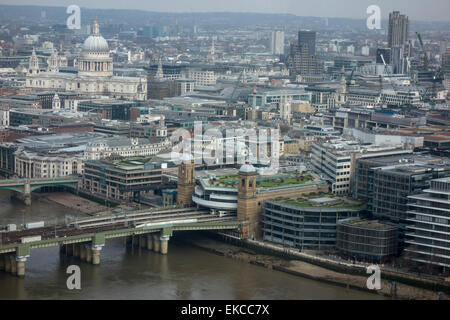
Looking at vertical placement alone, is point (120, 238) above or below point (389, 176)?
below

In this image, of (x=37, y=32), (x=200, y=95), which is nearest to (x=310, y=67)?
(x=200, y=95)

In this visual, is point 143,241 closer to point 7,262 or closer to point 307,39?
point 7,262

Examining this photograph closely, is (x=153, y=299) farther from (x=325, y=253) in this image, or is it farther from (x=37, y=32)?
(x=37, y=32)

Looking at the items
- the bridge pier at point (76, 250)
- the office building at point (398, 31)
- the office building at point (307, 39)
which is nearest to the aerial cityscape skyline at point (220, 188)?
the bridge pier at point (76, 250)

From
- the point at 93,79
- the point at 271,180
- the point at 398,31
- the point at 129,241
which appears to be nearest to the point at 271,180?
the point at 271,180

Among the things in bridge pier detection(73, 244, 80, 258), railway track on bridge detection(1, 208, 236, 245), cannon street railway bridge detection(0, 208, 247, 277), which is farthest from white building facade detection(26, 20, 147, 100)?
bridge pier detection(73, 244, 80, 258)

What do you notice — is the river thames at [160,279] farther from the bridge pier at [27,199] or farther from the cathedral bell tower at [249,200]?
the bridge pier at [27,199]
